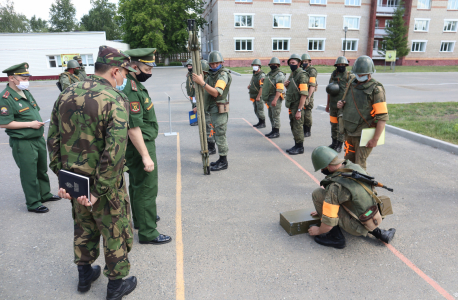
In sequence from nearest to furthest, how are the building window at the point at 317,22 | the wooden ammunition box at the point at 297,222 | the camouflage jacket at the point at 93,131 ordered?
the camouflage jacket at the point at 93,131 → the wooden ammunition box at the point at 297,222 → the building window at the point at 317,22

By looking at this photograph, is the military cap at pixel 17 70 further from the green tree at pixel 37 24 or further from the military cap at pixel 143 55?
the green tree at pixel 37 24

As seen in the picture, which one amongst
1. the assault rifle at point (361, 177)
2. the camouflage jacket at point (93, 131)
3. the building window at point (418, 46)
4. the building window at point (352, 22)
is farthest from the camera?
the building window at point (418, 46)

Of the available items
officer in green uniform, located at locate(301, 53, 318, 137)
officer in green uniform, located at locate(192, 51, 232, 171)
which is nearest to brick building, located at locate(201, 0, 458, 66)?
officer in green uniform, located at locate(301, 53, 318, 137)

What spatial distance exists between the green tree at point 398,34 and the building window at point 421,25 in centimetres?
371

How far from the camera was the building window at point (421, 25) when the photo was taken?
146 feet

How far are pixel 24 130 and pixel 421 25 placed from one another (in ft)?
178

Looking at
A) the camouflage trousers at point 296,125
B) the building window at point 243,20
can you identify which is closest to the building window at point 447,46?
the building window at point 243,20

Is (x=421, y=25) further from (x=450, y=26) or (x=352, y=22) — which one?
(x=352, y=22)

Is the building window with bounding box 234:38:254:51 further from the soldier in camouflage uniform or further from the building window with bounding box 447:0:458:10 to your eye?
the soldier in camouflage uniform

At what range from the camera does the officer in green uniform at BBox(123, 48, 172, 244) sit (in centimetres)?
332

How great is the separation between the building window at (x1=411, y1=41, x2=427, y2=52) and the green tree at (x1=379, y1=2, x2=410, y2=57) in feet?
12.1

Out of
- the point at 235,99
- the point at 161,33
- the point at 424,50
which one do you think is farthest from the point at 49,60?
the point at 424,50

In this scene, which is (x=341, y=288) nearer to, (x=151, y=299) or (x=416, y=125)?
(x=151, y=299)

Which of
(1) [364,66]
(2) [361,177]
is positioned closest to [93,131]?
(2) [361,177]
